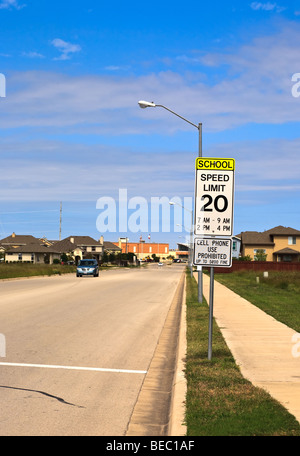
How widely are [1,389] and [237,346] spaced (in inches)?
218

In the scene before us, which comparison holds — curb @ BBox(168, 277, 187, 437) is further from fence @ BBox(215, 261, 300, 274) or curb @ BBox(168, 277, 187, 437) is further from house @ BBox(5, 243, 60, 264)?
house @ BBox(5, 243, 60, 264)

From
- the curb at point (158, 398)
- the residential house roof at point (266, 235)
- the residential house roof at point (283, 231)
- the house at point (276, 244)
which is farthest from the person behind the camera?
the residential house roof at point (266, 235)

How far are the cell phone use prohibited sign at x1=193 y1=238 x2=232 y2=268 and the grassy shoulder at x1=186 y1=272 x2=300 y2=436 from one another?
1736 mm

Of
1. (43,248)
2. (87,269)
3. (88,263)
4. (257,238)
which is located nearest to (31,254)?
(43,248)

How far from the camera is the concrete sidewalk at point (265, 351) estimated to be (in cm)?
852

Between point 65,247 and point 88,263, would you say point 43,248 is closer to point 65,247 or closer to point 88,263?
point 65,247

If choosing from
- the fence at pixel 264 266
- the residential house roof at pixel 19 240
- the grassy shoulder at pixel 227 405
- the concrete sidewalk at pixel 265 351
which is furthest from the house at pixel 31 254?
the grassy shoulder at pixel 227 405

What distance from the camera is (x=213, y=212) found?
10.6m

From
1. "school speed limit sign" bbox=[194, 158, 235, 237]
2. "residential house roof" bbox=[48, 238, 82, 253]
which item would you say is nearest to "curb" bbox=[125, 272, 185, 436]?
"school speed limit sign" bbox=[194, 158, 235, 237]

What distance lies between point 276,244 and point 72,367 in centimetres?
9417

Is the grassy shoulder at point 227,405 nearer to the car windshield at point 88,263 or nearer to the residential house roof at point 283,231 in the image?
the car windshield at point 88,263

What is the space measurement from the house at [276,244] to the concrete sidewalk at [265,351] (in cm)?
8151
